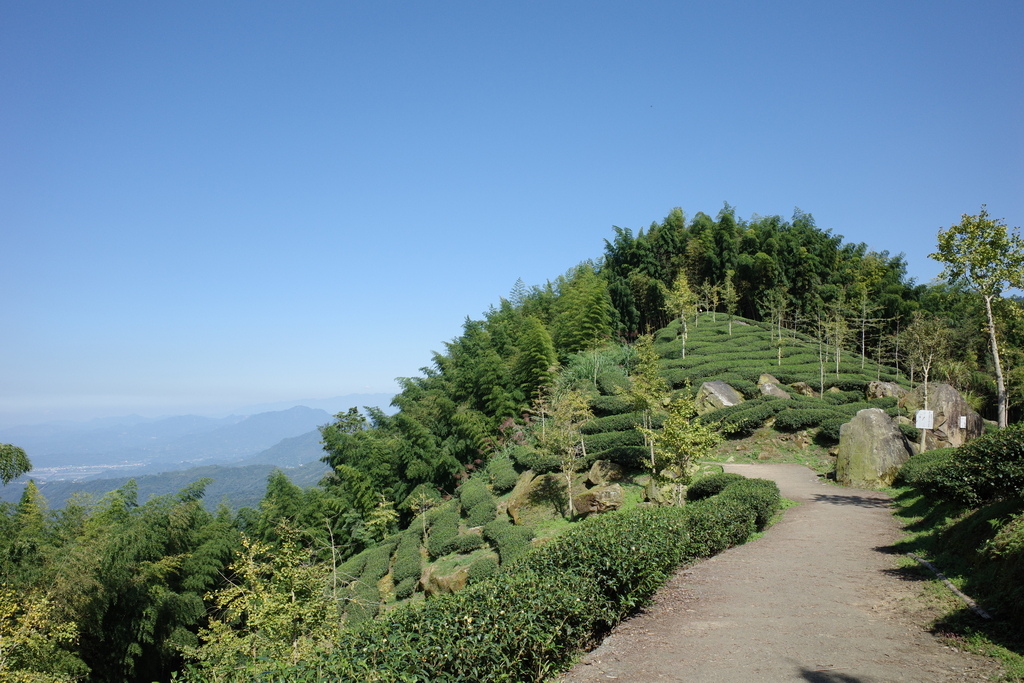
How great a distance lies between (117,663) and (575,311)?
21119mm

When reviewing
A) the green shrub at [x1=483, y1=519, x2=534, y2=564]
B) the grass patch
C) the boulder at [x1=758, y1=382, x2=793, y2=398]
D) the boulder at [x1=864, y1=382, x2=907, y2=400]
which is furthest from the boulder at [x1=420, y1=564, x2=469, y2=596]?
the boulder at [x1=864, y1=382, x2=907, y2=400]

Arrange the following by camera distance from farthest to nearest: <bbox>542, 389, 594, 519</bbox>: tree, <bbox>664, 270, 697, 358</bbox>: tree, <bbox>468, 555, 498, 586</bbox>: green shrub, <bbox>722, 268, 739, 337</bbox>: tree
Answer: <bbox>722, 268, 739, 337</bbox>: tree < <bbox>664, 270, 697, 358</bbox>: tree < <bbox>542, 389, 594, 519</bbox>: tree < <bbox>468, 555, 498, 586</bbox>: green shrub

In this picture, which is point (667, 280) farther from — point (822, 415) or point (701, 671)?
point (701, 671)

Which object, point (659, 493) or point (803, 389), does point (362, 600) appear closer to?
point (659, 493)

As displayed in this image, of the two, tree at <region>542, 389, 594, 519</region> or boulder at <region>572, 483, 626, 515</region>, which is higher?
tree at <region>542, 389, 594, 519</region>

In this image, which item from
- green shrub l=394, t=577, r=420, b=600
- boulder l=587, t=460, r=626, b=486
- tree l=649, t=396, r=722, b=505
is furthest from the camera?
boulder l=587, t=460, r=626, b=486

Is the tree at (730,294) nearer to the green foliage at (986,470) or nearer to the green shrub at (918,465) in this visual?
the green shrub at (918,465)

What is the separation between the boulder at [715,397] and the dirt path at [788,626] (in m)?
11.4

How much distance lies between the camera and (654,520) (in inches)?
303

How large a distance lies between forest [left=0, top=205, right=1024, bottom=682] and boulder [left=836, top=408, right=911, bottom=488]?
7.89 feet

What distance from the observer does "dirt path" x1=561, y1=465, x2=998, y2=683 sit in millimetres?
4715

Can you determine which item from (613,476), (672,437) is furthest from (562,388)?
(672,437)

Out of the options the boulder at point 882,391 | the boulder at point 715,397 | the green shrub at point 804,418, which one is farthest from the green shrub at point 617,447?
the boulder at point 882,391

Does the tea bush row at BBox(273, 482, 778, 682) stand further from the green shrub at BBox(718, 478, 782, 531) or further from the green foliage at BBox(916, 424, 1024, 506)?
the green foliage at BBox(916, 424, 1024, 506)
